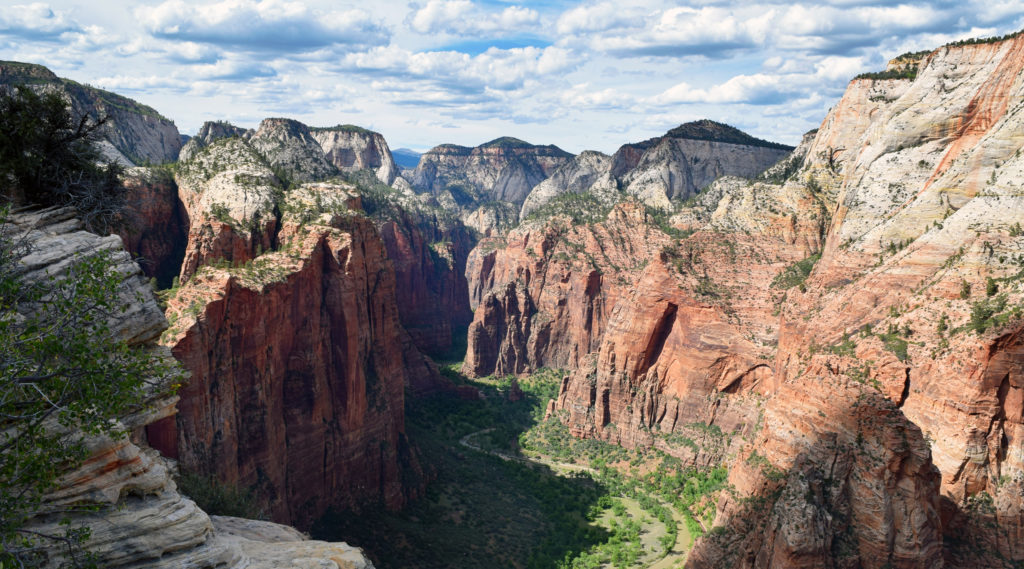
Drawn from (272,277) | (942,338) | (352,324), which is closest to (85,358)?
(272,277)

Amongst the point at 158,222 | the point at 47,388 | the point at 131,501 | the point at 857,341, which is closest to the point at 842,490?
the point at 857,341

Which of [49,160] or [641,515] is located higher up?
[49,160]

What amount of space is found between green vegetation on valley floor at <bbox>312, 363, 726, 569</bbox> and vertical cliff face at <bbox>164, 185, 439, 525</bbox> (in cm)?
428

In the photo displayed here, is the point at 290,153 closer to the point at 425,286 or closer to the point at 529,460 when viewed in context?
the point at 425,286

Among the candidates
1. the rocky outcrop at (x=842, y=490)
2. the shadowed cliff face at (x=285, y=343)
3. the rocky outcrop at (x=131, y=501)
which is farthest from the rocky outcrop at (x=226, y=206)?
the rocky outcrop at (x=842, y=490)

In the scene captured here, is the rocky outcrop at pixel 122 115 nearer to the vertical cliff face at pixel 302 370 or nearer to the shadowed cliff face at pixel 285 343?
the shadowed cliff face at pixel 285 343

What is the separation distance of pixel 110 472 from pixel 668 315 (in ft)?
230

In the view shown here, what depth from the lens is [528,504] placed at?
6962 cm

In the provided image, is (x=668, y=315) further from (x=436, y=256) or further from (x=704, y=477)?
(x=436, y=256)

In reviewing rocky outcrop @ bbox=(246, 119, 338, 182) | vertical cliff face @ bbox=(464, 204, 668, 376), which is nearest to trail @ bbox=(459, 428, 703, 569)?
vertical cliff face @ bbox=(464, 204, 668, 376)

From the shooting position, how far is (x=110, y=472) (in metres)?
16.9

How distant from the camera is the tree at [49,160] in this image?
2362 cm

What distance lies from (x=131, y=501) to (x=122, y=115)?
111344 mm

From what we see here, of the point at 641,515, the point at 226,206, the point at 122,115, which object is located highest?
the point at 122,115
